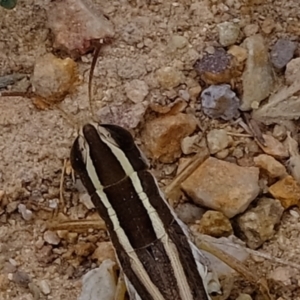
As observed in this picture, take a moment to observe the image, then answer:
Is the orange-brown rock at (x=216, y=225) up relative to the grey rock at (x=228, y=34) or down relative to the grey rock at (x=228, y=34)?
down

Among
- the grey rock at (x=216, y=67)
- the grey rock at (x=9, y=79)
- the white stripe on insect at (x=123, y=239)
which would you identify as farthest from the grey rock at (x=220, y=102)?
the grey rock at (x=9, y=79)

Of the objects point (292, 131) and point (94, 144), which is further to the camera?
point (292, 131)

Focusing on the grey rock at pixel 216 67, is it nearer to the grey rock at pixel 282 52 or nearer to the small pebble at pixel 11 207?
the grey rock at pixel 282 52

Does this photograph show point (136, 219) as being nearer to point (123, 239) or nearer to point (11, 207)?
point (123, 239)

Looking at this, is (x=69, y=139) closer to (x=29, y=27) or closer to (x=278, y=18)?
(x=29, y=27)

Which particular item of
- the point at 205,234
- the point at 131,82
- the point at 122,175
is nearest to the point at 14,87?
the point at 131,82

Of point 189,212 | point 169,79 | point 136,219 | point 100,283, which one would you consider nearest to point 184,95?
point 169,79
